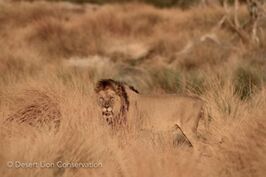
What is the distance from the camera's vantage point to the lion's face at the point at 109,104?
312 inches

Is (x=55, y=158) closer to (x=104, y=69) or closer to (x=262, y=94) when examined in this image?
(x=262, y=94)

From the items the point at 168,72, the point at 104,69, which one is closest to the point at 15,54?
the point at 104,69

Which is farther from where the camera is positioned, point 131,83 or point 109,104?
point 131,83

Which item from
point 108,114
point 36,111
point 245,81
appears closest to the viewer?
point 108,114

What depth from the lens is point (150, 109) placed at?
8.04 meters

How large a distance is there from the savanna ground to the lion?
7.9 inches

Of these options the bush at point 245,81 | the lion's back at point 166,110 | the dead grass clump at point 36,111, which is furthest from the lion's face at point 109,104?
the bush at point 245,81

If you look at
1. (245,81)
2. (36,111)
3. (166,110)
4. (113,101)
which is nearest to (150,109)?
(166,110)

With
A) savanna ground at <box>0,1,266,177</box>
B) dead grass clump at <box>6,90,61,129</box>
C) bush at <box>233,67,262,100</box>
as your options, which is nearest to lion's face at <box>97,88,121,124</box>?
savanna ground at <box>0,1,266,177</box>

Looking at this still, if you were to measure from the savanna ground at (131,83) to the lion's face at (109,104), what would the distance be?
136 millimetres

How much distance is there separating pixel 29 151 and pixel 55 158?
9.1 inches

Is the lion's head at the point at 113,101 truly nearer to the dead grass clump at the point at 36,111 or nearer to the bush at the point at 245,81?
the dead grass clump at the point at 36,111

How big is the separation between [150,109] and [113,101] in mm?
396

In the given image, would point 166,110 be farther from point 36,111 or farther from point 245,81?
point 245,81
